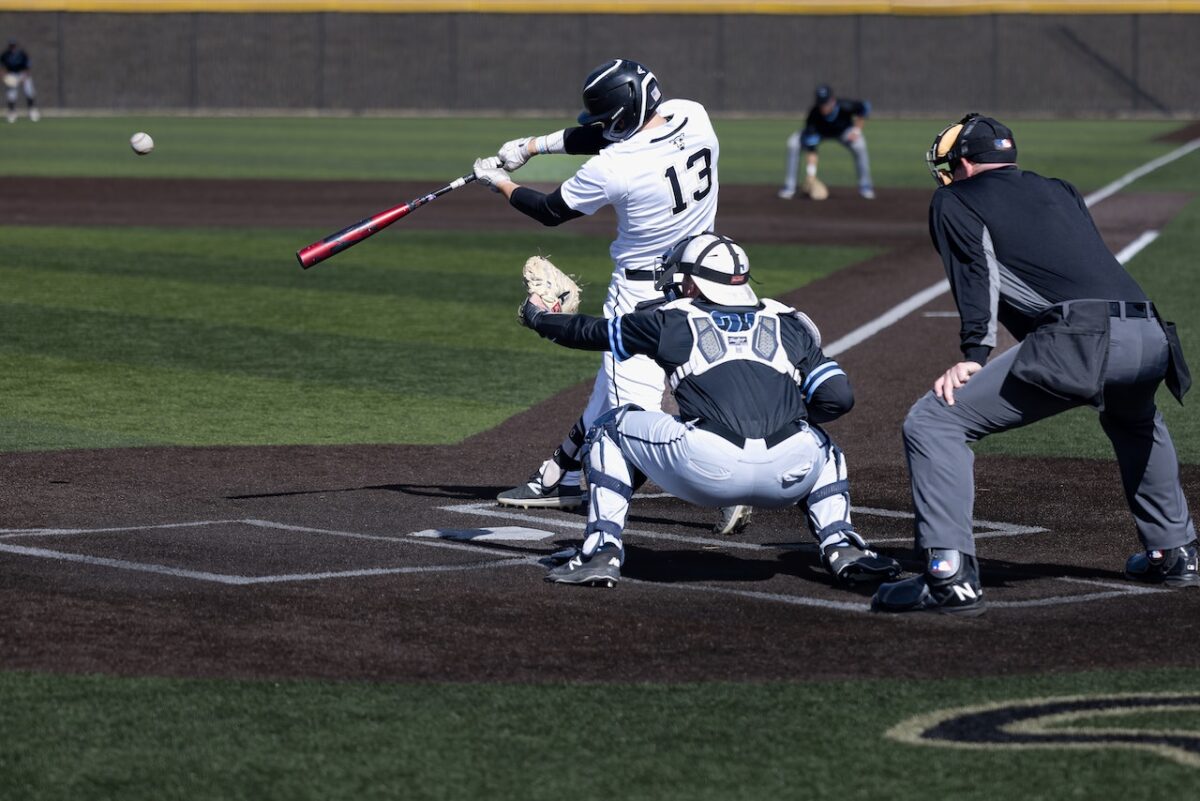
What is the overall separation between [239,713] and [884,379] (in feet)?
27.8

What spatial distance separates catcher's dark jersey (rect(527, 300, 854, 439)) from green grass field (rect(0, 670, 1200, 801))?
4.99 feet

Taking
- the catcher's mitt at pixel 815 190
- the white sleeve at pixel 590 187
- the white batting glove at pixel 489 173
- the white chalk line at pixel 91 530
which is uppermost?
the catcher's mitt at pixel 815 190

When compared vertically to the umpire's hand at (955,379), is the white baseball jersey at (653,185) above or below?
above

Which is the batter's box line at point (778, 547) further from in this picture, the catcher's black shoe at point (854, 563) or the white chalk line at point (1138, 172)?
the white chalk line at point (1138, 172)

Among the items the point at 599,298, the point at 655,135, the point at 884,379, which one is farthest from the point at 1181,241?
the point at 655,135

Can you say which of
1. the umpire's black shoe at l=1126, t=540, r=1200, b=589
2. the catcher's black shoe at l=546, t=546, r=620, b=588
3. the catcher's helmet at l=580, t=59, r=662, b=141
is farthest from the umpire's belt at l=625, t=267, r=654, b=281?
the umpire's black shoe at l=1126, t=540, r=1200, b=589

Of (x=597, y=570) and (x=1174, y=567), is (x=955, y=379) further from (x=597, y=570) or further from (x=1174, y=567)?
(x=597, y=570)

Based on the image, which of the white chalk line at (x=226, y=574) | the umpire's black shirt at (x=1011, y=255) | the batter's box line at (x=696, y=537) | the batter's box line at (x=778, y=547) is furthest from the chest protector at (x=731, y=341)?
the batter's box line at (x=696, y=537)

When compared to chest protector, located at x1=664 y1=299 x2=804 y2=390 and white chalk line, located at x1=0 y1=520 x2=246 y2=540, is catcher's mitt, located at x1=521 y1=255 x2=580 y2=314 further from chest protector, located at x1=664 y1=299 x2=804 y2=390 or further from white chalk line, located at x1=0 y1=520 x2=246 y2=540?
white chalk line, located at x1=0 y1=520 x2=246 y2=540

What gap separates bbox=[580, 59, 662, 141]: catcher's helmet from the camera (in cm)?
805

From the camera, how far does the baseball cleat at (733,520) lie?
8070 mm

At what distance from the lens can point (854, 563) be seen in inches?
271

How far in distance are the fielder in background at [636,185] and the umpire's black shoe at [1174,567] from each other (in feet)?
5.95

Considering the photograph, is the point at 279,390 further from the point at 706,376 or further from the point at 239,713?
the point at 239,713
